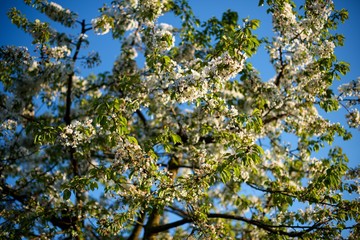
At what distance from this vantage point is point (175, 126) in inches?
342

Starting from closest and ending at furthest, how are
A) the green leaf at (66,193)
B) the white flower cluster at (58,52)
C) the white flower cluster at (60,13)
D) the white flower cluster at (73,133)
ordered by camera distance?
the green leaf at (66,193)
the white flower cluster at (73,133)
the white flower cluster at (58,52)
the white flower cluster at (60,13)

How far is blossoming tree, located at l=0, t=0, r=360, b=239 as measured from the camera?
4602 mm

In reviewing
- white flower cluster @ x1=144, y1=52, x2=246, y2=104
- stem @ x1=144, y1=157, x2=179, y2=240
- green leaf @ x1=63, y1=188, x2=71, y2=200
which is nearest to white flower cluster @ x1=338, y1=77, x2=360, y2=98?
white flower cluster @ x1=144, y1=52, x2=246, y2=104

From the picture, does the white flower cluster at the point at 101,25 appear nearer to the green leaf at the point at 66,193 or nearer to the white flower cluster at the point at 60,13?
the white flower cluster at the point at 60,13

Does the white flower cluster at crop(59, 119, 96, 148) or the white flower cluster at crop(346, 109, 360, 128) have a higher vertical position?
the white flower cluster at crop(346, 109, 360, 128)

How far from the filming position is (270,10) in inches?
259

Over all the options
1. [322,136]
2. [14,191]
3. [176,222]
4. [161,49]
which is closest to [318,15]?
[322,136]

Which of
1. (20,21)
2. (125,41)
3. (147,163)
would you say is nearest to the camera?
(147,163)

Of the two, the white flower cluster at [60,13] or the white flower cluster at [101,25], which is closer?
the white flower cluster at [101,25]

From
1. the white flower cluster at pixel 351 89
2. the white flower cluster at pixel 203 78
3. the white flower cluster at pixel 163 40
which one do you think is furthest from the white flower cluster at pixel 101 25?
the white flower cluster at pixel 351 89

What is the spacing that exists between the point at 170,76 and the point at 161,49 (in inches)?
38.8

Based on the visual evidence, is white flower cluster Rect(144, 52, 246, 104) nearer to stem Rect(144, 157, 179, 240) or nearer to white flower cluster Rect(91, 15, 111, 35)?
stem Rect(144, 157, 179, 240)

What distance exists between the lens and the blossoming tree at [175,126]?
4.60 m

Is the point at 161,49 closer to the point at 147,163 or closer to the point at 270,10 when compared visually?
the point at 147,163
